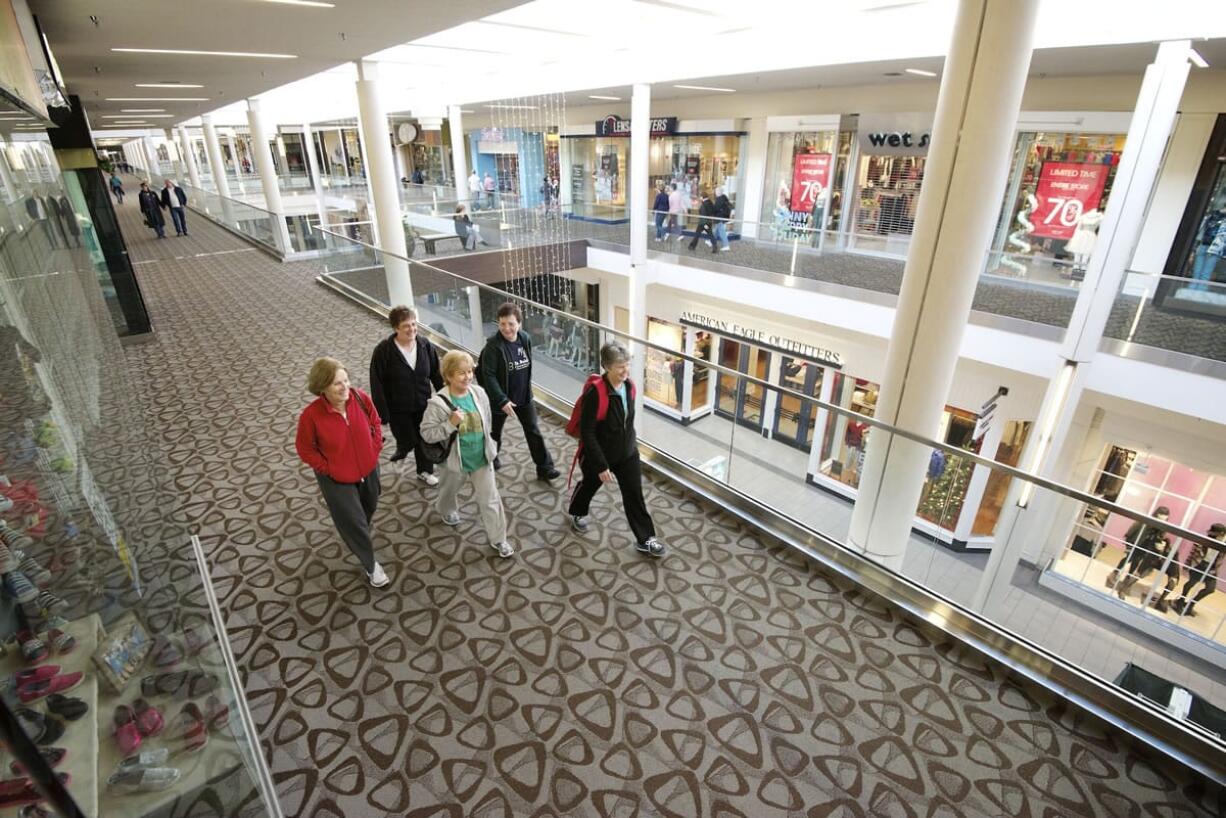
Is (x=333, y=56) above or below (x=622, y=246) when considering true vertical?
above

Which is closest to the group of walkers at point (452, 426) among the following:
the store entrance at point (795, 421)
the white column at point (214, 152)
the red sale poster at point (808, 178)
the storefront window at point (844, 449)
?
the store entrance at point (795, 421)

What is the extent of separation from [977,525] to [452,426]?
3734 millimetres

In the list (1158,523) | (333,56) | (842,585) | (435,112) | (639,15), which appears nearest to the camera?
(1158,523)

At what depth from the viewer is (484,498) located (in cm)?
406

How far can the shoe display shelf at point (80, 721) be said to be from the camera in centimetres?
148

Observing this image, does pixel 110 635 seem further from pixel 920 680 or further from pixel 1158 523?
pixel 1158 523

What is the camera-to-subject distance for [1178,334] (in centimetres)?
839

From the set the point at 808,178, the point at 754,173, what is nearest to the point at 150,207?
the point at 754,173

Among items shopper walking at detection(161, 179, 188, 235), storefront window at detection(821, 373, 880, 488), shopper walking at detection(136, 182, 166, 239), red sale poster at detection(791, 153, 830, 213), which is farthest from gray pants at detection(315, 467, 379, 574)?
shopper walking at detection(161, 179, 188, 235)

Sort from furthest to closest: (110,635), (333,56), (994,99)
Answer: (333,56), (994,99), (110,635)

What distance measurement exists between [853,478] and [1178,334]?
6744 mm

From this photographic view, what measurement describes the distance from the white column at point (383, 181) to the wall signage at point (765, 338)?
317 inches

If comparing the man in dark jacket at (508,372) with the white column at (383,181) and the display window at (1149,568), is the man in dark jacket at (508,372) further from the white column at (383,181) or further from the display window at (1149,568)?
the white column at (383,181)

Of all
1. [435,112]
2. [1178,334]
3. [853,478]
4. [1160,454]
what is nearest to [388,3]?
[853,478]
